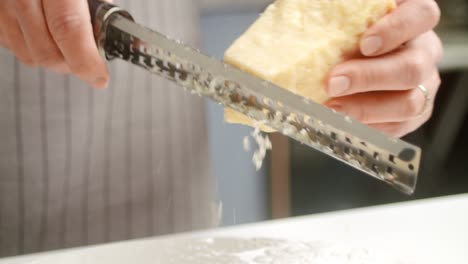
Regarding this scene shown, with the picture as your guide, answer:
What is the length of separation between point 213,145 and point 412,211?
0.56 m

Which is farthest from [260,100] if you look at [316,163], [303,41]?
[316,163]

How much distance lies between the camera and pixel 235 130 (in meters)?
1.30

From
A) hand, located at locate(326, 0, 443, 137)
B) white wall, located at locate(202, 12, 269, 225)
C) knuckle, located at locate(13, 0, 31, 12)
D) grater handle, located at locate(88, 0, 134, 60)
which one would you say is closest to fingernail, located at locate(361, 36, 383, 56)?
hand, located at locate(326, 0, 443, 137)

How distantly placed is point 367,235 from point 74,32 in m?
0.44

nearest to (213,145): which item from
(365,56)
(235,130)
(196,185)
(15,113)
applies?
(235,130)

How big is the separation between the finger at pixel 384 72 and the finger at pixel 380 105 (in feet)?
0.07

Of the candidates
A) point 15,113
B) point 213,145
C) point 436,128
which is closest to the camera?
point 15,113

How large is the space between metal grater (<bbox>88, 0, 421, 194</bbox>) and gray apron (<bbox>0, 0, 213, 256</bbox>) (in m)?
0.27

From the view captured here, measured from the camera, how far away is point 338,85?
0.61 m

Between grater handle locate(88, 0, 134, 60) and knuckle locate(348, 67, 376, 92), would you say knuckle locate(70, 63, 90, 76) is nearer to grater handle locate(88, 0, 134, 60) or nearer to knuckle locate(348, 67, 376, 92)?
grater handle locate(88, 0, 134, 60)

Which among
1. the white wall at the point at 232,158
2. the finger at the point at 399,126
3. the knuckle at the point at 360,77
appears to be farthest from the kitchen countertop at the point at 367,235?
the white wall at the point at 232,158

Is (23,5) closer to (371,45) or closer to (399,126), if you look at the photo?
(371,45)

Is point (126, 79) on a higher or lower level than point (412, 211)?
higher

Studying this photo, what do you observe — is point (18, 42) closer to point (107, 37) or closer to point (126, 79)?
point (107, 37)
